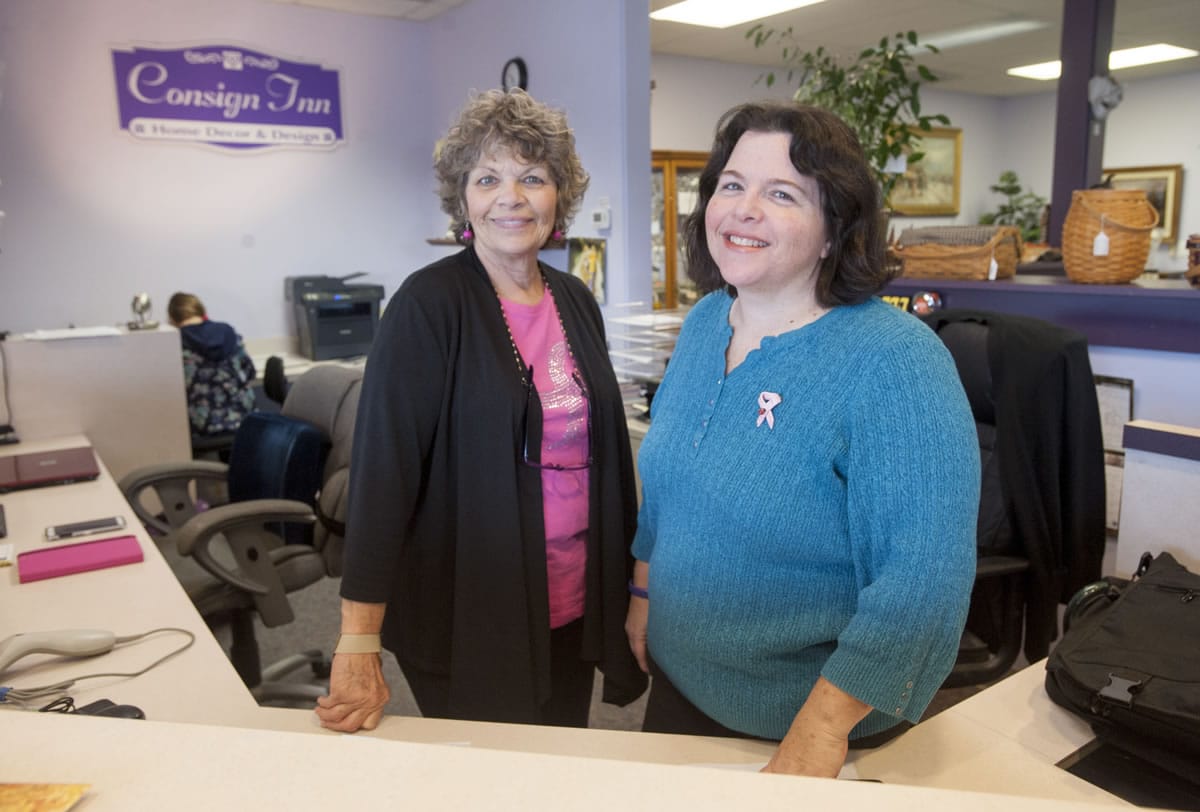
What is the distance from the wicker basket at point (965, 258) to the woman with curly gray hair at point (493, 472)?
1.53 metres

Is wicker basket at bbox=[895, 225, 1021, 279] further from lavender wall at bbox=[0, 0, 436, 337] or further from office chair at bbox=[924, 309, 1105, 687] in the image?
lavender wall at bbox=[0, 0, 436, 337]

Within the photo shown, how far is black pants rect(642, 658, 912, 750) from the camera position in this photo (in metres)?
1.08

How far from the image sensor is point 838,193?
1007 mm

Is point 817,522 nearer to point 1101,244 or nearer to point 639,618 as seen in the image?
point 639,618

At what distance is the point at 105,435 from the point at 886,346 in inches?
125

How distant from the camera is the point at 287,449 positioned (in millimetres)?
2312

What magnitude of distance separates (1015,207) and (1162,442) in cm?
867

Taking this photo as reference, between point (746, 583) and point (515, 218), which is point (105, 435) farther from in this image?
point (746, 583)

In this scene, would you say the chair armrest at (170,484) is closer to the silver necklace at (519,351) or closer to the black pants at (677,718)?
the silver necklace at (519,351)

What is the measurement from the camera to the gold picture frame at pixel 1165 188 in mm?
8227

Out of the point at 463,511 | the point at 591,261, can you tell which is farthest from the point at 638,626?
the point at 591,261

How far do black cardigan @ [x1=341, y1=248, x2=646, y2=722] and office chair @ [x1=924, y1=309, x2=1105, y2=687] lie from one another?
2.57 ft

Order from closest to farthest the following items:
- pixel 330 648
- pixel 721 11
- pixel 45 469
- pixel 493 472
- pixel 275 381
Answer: pixel 493 472 < pixel 45 469 < pixel 330 648 < pixel 275 381 < pixel 721 11

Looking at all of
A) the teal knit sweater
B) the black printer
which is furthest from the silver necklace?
the black printer
